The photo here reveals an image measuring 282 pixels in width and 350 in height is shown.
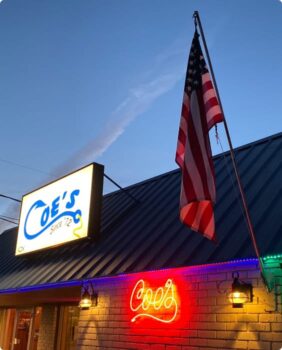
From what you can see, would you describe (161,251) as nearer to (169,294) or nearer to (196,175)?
(169,294)

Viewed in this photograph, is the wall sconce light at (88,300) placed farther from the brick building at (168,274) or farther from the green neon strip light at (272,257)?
the green neon strip light at (272,257)

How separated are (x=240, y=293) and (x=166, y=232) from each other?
8.60 ft

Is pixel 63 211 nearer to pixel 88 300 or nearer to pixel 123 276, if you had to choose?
pixel 88 300

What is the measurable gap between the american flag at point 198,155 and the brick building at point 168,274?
955 mm

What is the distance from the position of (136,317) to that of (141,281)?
636mm

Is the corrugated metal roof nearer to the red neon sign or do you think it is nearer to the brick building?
the brick building

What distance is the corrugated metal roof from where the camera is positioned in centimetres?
661

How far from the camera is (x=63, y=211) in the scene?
1144 cm

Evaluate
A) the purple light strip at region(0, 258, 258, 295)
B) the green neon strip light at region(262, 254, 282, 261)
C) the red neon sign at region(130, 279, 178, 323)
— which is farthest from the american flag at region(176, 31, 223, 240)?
the red neon sign at region(130, 279, 178, 323)

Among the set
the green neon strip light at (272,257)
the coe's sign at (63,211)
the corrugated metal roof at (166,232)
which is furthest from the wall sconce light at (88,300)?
the green neon strip light at (272,257)

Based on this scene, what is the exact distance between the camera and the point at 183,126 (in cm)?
590

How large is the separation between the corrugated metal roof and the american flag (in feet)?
3.12

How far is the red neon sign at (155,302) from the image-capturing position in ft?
23.5

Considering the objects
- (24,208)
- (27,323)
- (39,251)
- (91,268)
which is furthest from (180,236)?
(27,323)
